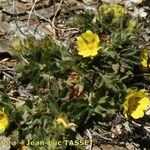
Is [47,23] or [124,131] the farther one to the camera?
[47,23]

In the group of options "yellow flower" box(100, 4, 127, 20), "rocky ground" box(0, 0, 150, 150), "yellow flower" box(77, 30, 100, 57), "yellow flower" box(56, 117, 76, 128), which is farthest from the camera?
"rocky ground" box(0, 0, 150, 150)

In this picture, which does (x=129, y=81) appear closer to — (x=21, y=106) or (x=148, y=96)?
(x=148, y=96)

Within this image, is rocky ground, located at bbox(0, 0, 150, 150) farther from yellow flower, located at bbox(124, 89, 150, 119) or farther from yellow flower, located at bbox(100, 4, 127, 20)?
yellow flower, located at bbox(124, 89, 150, 119)

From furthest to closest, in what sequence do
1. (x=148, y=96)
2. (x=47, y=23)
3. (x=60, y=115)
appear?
1. (x=47, y=23)
2. (x=148, y=96)
3. (x=60, y=115)

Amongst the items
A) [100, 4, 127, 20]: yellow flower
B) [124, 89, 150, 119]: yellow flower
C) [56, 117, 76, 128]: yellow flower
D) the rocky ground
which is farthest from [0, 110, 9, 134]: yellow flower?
[100, 4, 127, 20]: yellow flower

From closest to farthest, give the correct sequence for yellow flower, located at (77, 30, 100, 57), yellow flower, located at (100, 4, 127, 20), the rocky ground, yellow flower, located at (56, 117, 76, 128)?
yellow flower, located at (56, 117, 76, 128), yellow flower, located at (77, 30, 100, 57), yellow flower, located at (100, 4, 127, 20), the rocky ground

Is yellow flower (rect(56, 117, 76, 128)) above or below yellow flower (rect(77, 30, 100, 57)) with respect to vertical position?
below

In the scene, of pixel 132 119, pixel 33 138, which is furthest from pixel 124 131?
pixel 33 138
